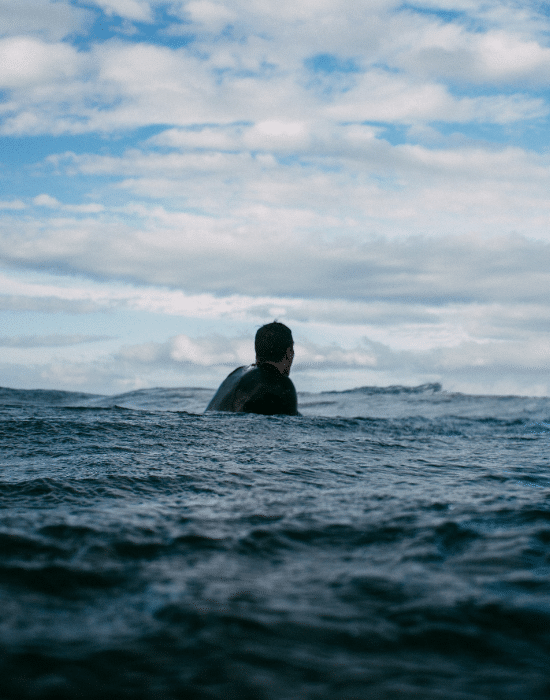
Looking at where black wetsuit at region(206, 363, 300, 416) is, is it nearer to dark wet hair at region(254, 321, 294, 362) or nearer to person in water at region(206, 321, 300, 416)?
person in water at region(206, 321, 300, 416)

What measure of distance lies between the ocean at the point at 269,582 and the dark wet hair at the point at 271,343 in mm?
3394

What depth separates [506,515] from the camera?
107 inches

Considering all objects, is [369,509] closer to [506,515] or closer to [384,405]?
[506,515]

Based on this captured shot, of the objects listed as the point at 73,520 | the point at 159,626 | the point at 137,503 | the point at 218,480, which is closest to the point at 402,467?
the point at 218,480

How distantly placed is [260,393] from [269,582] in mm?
5352

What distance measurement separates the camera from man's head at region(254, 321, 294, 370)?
734cm

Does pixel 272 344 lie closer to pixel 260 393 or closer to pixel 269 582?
pixel 260 393

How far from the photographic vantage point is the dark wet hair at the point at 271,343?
734 cm

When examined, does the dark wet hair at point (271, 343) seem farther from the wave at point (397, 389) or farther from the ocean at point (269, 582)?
the wave at point (397, 389)

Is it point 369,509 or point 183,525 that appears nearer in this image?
point 183,525

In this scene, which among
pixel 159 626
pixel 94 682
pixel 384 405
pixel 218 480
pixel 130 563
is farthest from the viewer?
pixel 384 405

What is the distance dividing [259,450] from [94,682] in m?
3.33

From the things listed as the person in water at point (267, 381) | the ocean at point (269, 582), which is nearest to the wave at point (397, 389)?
the person in water at point (267, 381)

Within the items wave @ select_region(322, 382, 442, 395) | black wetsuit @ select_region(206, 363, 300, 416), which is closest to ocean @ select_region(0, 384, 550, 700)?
black wetsuit @ select_region(206, 363, 300, 416)
